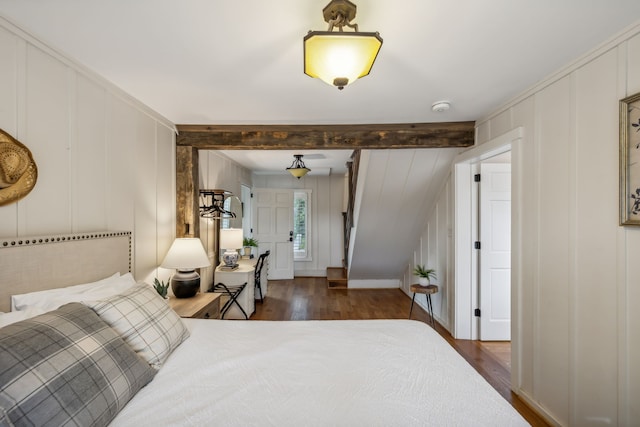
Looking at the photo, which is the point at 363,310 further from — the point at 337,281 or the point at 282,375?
the point at 282,375

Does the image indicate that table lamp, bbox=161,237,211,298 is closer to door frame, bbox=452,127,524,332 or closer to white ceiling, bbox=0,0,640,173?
white ceiling, bbox=0,0,640,173

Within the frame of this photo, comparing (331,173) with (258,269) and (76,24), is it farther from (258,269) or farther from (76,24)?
(76,24)

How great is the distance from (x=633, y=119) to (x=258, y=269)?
13.9 ft

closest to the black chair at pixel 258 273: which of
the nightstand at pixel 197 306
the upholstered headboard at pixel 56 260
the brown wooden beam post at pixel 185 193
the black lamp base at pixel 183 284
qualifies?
the brown wooden beam post at pixel 185 193

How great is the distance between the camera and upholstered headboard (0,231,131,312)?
55.2 inches

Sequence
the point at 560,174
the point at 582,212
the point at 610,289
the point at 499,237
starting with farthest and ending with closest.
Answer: the point at 499,237, the point at 560,174, the point at 582,212, the point at 610,289

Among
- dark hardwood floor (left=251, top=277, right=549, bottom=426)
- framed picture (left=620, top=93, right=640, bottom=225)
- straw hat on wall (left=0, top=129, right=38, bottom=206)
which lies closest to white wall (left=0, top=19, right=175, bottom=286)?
straw hat on wall (left=0, top=129, right=38, bottom=206)

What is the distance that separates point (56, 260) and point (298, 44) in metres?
1.78

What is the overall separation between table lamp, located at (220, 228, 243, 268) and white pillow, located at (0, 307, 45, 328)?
2804 millimetres

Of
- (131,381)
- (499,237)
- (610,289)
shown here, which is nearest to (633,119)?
(610,289)

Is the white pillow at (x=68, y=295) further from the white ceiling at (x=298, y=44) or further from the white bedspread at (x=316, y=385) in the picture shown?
the white ceiling at (x=298, y=44)

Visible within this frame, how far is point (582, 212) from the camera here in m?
1.81

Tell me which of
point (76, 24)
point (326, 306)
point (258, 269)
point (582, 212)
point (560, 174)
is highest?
point (76, 24)

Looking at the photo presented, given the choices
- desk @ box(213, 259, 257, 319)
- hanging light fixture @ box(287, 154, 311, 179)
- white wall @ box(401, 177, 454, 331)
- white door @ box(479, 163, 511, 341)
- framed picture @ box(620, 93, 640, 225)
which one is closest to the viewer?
framed picture @ box(620, 93, 640, 225)
